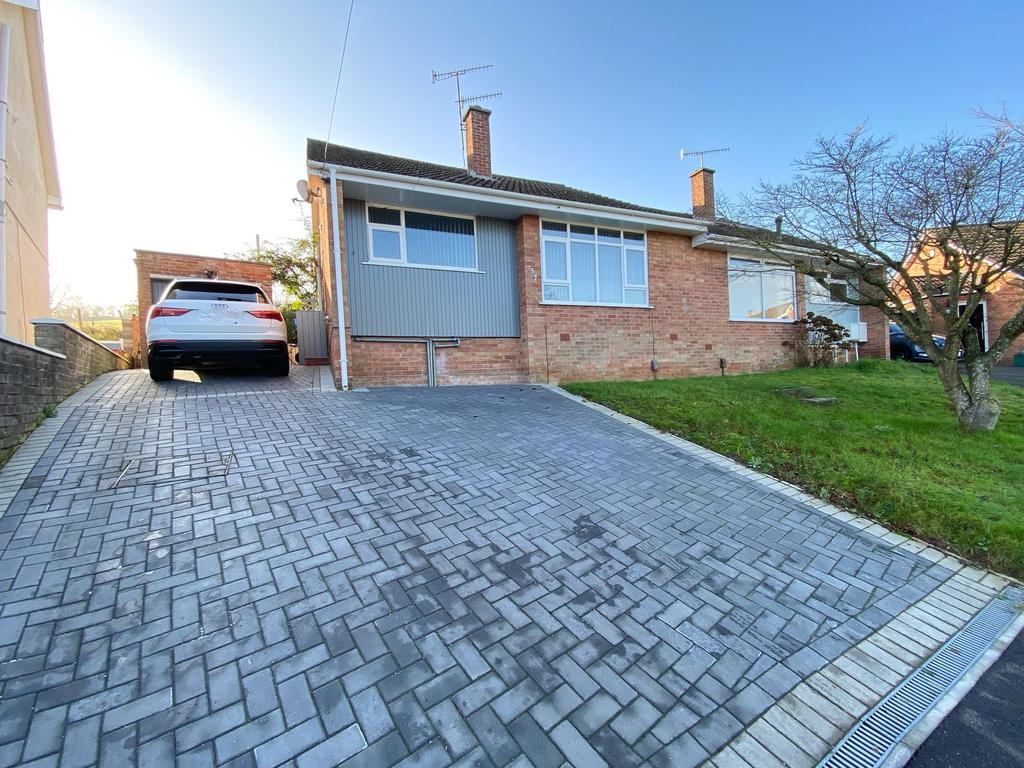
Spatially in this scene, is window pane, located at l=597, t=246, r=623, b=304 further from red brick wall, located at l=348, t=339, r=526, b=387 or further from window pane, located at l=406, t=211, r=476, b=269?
window pane, located at l=406, t=211, r=476, b=269

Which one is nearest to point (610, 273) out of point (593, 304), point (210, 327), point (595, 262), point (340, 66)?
point (595, 262)

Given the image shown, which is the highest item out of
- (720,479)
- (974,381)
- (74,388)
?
(74,388)

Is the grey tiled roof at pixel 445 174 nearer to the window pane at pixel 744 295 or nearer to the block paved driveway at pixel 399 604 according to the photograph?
the window pane at pixel 744 295

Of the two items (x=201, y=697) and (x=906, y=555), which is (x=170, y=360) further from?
(x=906, y=555)

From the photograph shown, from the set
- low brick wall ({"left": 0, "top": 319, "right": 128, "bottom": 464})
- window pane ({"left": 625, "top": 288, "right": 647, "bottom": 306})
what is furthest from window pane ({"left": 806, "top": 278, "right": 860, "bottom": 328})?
low brick wall ({"left": 0, "top": 319, "right": 128, "bottom": 464})

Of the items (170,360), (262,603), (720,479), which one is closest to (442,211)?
(170,360)

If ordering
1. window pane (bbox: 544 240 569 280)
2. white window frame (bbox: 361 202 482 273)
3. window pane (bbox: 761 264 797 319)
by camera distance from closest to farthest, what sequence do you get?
white window frame (bbox: 361 202 482 273) < window pane (bbox: 544 240 569 280) < window pane (bbox: 761 264 797 319)

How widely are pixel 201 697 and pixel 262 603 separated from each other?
546 mm

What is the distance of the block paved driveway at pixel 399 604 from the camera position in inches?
65.1

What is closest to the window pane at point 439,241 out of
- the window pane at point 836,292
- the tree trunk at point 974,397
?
the window pane at point 836,292

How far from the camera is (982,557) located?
3.21 meters

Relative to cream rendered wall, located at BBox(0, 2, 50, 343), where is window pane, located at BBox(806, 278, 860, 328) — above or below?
below

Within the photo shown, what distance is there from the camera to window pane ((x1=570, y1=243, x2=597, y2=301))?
1013 centimetres

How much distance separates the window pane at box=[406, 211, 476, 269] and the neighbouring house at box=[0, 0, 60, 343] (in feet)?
19.5
